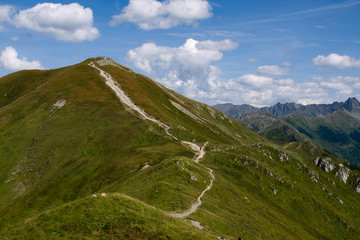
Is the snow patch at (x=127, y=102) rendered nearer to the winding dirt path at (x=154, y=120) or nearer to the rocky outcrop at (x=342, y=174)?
the winding dirt path at (x=154, y=120)

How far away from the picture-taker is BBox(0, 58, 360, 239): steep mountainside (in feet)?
86.7

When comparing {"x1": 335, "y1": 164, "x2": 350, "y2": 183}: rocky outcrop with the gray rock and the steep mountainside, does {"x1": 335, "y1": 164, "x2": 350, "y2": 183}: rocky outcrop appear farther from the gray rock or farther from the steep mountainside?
the gray rock

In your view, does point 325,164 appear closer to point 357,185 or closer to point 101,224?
point 357,185

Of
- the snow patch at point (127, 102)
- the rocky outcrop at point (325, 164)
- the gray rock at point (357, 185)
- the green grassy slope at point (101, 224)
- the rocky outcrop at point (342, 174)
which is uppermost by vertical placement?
the snow patch at point (127, 102)

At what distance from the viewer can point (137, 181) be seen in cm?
6134

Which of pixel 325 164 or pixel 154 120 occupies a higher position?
pixel 154 120

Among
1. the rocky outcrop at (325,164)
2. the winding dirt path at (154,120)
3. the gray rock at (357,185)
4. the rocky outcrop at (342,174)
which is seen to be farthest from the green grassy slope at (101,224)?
the rocky outcrop at (325,164)

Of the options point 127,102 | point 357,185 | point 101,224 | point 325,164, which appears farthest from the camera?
point 127,102

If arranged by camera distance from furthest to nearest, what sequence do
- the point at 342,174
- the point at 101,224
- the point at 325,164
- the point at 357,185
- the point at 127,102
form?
1. the point at 127,102
2. the point at 325,164
3. the point at 342,174
4. the point at 357,185
5. the point at 101,224

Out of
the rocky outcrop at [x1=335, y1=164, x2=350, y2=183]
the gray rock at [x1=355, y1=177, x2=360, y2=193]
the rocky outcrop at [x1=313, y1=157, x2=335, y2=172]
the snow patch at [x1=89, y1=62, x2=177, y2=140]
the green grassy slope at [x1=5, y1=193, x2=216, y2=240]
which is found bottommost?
the gray rock at [x1=355, y1=177, x2=360, y2=193]

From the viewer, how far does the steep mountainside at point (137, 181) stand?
86.7 feet

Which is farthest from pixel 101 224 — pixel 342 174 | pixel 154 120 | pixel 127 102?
pixel 342 174

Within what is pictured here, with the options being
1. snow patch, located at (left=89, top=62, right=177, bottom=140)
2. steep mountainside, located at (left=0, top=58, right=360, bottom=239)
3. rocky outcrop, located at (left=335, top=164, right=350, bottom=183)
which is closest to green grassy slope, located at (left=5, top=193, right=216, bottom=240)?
steep mountainside, located at (left=0, top=58, right=360, bottom=239)

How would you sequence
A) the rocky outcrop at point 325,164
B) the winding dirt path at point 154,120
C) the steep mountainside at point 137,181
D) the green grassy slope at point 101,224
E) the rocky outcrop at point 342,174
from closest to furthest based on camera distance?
the green grassy slope at point 101,224 < the steep mountainside at point 137,181 < the winding dirt path at point 154,120 < the rocky outcrop at point 342,174 < the rocky outcrop at point 325,164
